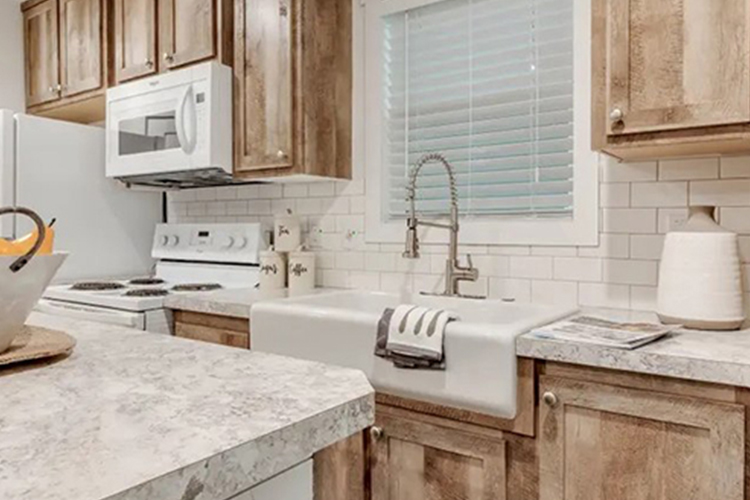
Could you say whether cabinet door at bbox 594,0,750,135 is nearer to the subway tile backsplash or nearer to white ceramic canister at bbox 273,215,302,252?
the subway tile backsplash

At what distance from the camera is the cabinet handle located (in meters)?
1.62

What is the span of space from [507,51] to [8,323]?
6.29 feet

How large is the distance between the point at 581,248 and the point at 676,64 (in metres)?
0.68

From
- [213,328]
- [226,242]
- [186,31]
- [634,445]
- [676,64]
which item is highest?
[186,31]

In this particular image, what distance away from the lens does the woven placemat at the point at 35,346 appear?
0.88 m

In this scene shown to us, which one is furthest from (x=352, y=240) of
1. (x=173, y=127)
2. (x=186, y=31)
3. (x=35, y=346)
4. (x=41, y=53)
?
(x=41, y=53)

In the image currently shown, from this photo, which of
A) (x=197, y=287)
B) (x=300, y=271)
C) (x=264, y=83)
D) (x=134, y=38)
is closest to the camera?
(x=264, y=83)

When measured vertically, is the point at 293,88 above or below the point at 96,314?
above

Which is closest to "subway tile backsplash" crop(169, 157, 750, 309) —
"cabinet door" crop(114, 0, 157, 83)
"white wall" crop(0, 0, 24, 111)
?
"cabinet door" crop(114, 0, 157, 83)

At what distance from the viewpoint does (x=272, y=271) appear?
2619 mm

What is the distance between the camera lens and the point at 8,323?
863 millimetres

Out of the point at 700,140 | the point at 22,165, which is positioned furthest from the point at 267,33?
the point at 700,140

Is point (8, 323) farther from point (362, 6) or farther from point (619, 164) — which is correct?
point (362, 6)

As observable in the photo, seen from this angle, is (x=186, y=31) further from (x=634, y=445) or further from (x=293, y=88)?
(x=634, y=445)
